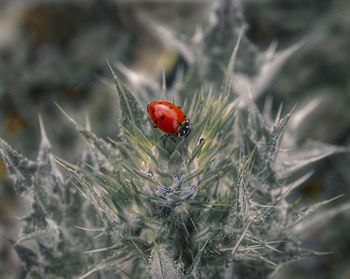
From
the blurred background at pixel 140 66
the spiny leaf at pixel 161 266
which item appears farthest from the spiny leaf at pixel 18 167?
the blurred background at pixel 140 66

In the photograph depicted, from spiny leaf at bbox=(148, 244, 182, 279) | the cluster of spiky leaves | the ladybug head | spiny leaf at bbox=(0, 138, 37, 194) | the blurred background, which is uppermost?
the blurred background

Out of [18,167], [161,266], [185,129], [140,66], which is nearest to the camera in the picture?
[161,266]

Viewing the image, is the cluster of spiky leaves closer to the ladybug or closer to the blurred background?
the ladybug

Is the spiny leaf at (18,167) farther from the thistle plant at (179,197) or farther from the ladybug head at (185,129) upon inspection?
the ladybug head at (185,129)

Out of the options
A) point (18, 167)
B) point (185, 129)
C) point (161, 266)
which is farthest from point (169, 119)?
point (18, 167)

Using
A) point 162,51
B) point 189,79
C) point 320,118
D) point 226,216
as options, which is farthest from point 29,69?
point 226,216

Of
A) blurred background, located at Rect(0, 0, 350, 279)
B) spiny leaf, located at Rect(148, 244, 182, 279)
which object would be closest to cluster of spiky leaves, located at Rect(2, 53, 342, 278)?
spiny leaf, located at Rect(148, 244, 182, 279)

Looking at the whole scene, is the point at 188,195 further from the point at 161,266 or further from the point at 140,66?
the point at 140,66
